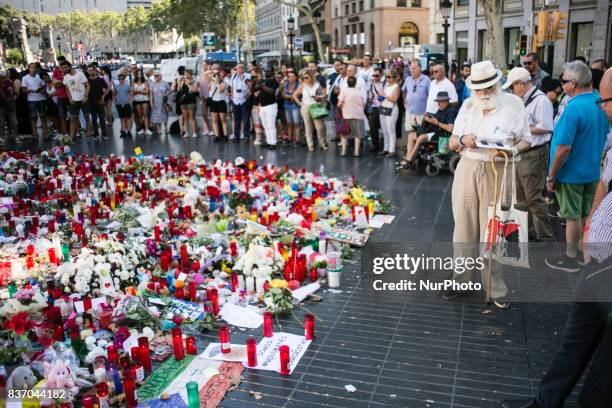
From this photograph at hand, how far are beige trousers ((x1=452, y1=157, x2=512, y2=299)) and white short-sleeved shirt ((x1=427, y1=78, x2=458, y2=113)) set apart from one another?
5.19m

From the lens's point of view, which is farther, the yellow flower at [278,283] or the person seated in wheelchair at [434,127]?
the person seated in wheelchair at [434,127]

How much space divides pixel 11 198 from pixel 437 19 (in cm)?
4141

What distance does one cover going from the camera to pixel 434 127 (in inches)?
411

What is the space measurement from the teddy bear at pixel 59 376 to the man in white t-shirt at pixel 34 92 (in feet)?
43.7

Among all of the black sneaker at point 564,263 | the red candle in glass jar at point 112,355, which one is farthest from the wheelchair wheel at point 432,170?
the red candle in glass jar at point 112,355

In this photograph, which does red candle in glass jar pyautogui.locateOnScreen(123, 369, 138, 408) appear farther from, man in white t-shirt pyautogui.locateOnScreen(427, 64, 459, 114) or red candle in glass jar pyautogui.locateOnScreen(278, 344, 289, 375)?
man in white t-shirt pyautogui.locateOnScreen(427, 64, 459, 114)

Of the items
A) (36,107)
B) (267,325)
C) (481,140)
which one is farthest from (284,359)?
(36,107)

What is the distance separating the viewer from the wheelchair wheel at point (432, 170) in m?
10.5

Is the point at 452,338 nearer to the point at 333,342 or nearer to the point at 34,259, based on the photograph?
the point at 333,342

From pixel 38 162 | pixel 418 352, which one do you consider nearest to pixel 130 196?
pixel 38 162

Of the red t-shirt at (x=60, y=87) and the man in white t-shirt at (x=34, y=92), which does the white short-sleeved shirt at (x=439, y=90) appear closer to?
the red t-shirt at (x=60, y=87)

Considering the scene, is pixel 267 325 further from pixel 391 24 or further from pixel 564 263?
pixel 391 24

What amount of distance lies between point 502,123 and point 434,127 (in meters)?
5.70

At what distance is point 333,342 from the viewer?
4637mm
